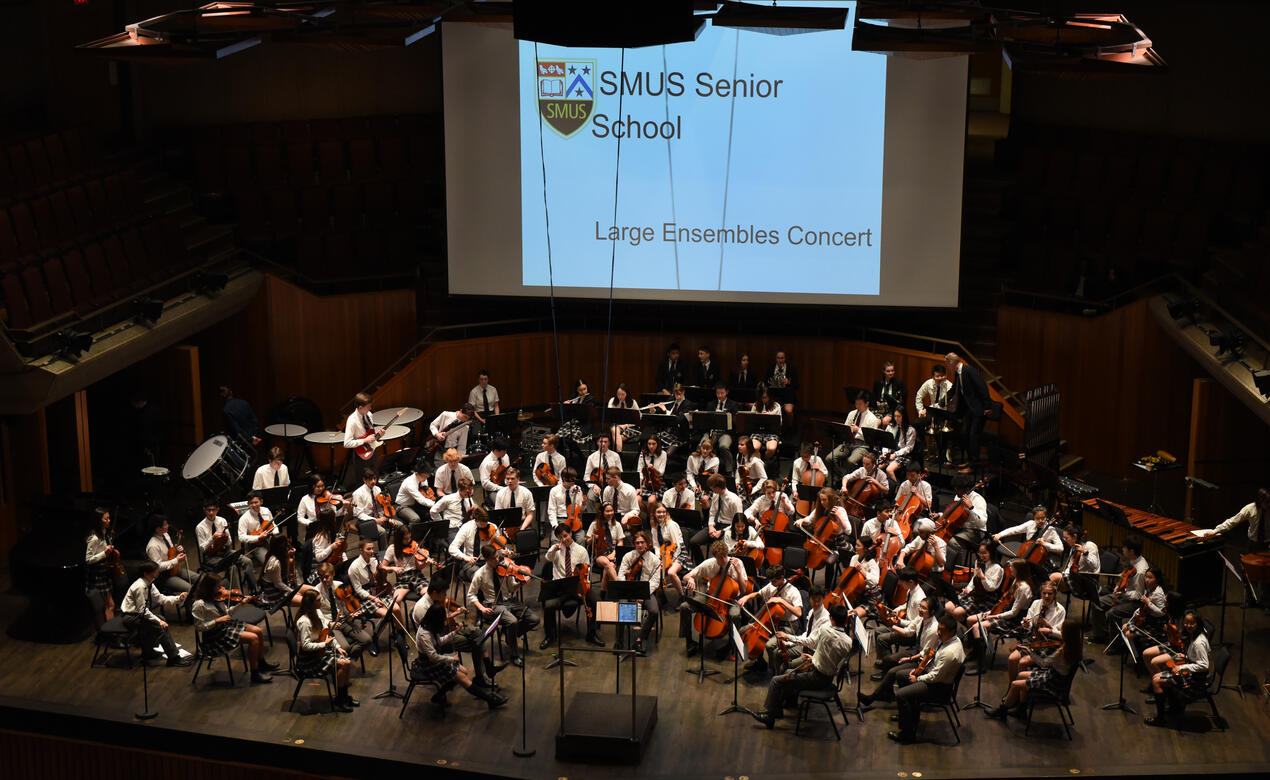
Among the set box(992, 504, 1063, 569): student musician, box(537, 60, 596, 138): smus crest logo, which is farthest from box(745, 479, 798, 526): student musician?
box(537, 60, 596, 138): smus crest logo

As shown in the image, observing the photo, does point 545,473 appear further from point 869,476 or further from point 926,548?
point 926,548

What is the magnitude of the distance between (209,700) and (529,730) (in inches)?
107

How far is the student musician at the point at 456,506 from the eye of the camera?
41.3 ft

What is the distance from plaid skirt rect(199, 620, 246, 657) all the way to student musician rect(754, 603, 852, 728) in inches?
173

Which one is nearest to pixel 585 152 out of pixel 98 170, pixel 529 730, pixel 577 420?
pixel 577 420

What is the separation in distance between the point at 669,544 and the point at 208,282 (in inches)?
279

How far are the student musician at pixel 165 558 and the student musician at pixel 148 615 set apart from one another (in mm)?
167

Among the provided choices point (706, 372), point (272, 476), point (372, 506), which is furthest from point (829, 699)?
point (706, 372)

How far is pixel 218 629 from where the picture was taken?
10.8 meters

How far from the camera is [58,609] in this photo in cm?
1203

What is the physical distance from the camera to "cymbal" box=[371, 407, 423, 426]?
48.3ft

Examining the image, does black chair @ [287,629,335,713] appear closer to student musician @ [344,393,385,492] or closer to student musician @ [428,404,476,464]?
student musician @ [344,393,385,492]

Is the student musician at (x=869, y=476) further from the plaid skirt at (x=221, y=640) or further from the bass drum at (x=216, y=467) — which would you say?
the bass drum at (x=216, y=467)

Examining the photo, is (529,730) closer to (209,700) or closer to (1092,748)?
(209,700)
